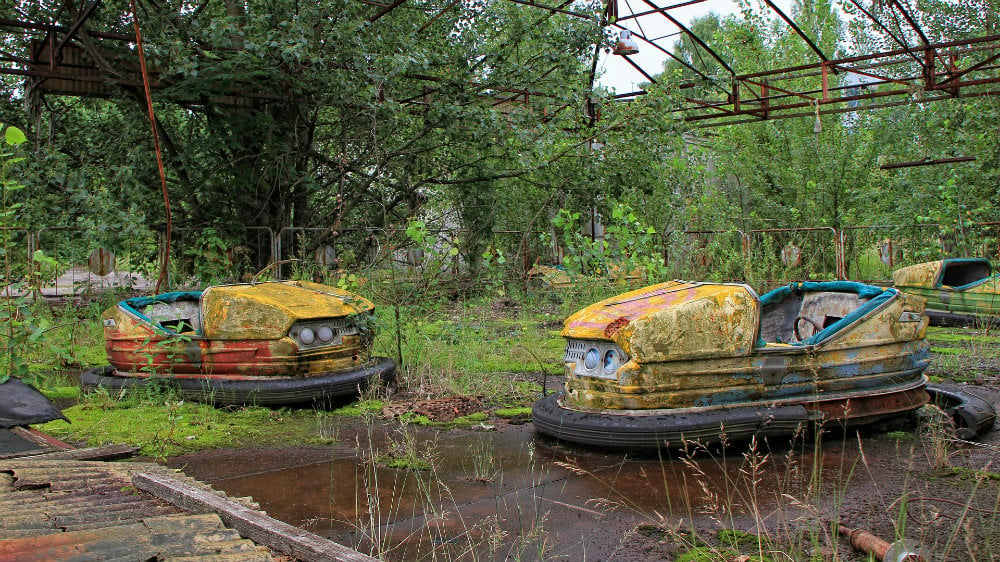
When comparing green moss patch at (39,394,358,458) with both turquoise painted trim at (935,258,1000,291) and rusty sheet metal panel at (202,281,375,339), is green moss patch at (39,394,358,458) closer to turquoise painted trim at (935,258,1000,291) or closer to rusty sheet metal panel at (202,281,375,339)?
rusty sheet metal panel at (202,281,375,339)

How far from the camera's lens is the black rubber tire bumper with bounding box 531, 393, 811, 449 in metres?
3.50

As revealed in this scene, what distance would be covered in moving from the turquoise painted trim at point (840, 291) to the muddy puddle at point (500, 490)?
0.53 m

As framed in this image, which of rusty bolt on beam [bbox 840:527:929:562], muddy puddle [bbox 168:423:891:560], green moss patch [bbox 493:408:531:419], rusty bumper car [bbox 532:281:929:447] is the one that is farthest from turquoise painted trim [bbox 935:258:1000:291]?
rusty bolt on beam [bbox 840:527:929:562]

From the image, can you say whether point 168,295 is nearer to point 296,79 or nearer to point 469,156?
point 296,79

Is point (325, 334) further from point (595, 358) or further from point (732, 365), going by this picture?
point (732, 365)

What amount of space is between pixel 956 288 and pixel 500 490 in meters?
6.57

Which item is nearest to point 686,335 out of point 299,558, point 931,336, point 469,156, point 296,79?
point 299,558

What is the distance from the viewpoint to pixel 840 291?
4.56 m

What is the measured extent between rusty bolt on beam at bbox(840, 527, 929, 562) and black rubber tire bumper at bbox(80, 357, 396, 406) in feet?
10.0

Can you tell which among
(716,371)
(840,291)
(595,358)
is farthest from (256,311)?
(840,291)

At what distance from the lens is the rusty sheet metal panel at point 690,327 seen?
362 cm

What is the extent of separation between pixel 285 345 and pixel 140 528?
2.84 m

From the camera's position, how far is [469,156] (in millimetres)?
9586

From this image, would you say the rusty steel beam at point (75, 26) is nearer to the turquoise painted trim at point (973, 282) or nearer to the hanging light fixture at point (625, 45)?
the hanging light fixture at point (625, 45)
